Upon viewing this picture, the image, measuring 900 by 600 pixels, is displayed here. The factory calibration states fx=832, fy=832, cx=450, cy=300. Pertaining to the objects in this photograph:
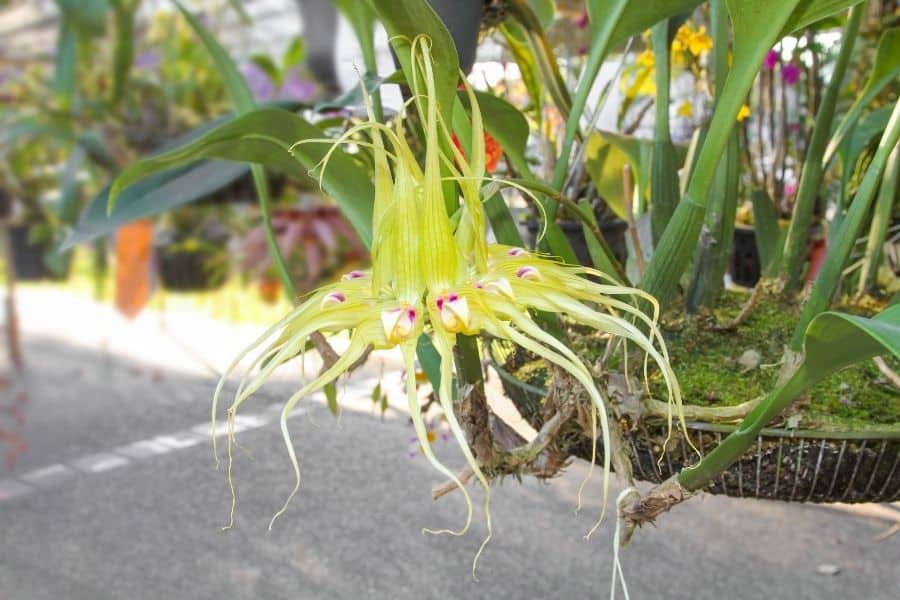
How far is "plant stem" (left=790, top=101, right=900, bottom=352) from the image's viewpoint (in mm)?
334

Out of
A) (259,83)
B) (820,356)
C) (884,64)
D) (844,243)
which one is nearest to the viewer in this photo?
(820,356)

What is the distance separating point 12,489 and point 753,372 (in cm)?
67

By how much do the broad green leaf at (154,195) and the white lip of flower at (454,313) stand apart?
0.82 feet

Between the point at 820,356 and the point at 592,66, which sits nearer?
the point at 820,356

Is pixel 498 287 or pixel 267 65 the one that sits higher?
pixel 267 65

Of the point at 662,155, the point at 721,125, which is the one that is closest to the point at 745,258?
the point at 662,155

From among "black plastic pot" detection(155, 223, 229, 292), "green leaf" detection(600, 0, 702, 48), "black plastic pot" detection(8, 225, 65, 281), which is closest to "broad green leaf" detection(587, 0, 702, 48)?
"green leaf" detection(600, 0, 702, 48)

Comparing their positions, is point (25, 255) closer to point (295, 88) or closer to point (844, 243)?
point (295, 88)

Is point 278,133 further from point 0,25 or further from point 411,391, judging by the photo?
point 0,25

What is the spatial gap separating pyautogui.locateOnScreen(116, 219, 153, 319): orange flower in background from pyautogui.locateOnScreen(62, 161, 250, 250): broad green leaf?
93 centimetres

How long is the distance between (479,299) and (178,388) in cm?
97

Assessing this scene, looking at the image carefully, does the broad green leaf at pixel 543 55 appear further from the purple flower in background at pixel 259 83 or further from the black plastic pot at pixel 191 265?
the black plastic pot at pixel 191 265

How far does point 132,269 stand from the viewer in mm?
1396

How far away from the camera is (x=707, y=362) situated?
423 mm
